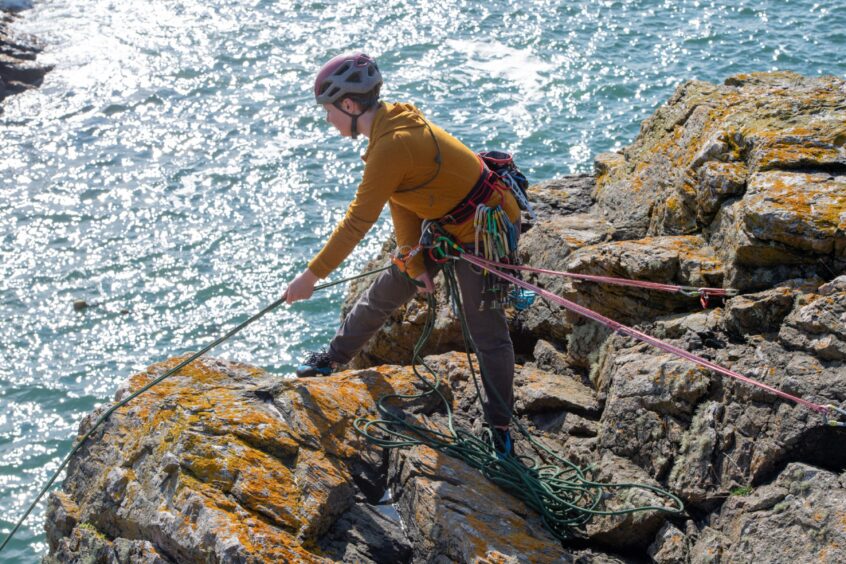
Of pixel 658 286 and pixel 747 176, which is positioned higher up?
pixel 747 176

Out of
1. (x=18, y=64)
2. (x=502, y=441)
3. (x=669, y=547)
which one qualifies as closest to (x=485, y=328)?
(x=502, y=441)

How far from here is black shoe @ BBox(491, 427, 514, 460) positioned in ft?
19.0

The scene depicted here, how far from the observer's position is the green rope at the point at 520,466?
5.17m

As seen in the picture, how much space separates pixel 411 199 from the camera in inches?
216

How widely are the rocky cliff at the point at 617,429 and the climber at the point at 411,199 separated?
25.8 inches

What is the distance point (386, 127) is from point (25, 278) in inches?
434

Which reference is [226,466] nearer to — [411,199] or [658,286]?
[411,199]

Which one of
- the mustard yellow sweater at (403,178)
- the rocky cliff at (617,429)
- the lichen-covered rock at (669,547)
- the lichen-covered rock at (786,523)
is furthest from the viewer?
the mustard yellow sweater at (403,178)

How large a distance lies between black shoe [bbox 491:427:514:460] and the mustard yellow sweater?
1.33 m

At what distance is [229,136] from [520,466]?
1428 cm

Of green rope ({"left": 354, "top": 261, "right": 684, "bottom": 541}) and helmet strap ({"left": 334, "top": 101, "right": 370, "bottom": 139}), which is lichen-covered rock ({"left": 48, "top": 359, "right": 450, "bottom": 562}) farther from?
helmet strap ({"left": 334, "top": 101, "right": 370, "bottom": 139})

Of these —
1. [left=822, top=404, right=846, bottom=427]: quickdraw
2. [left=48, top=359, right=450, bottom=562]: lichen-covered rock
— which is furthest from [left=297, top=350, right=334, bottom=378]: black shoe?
[left=822, top=404, right=846, bottom=427]: quickdraw

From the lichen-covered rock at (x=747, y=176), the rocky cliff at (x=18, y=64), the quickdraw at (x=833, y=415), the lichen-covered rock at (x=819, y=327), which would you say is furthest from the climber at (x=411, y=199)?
the rocky cliff at (x=18, y=64)

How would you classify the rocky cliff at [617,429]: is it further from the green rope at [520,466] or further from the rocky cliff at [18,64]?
the rocky cliff at [18,64]
